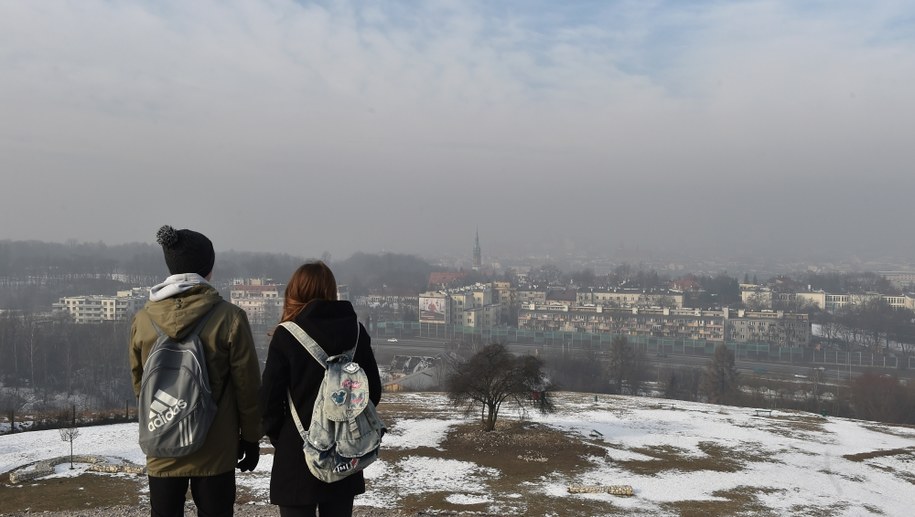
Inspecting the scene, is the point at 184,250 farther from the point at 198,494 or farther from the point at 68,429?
the point at 68,429

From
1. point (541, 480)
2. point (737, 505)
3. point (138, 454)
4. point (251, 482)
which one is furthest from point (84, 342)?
point (737, 505)

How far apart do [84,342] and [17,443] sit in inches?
1743

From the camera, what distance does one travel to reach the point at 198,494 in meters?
3.37

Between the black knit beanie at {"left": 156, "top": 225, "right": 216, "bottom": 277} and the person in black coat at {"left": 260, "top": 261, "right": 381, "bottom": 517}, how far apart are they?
1.69 ft

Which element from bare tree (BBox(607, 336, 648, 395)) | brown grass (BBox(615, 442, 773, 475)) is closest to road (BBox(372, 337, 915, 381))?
bare tree (BBox(607, 336, 648, 395))

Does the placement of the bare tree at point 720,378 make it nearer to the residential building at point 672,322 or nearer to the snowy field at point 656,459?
the snowy field at point 656,459

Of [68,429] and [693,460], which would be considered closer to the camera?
[693,460]

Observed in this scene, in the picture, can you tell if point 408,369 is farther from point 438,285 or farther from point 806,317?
point 438,285

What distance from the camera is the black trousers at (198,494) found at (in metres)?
3.37

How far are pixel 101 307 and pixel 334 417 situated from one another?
93.6m

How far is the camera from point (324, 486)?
11.4ft

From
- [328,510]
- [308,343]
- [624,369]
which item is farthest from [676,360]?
[308,343]

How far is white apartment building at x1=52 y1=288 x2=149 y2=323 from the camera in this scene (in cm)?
8088

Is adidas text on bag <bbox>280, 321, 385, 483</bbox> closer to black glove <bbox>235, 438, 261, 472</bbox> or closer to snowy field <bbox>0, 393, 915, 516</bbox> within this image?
black glove <bbox>235, 438, 261, 472</bbox>
